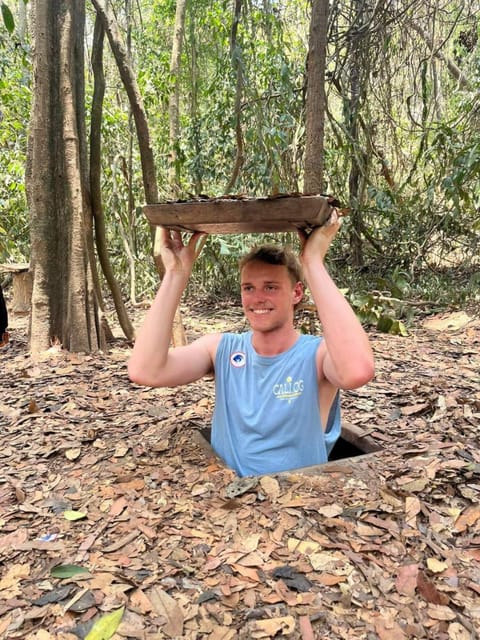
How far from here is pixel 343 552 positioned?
5.49ft

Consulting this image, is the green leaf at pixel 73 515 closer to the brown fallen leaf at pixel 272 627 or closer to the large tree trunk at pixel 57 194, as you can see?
the brown fallen leaf at pixel 272 627

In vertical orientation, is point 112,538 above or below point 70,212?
below

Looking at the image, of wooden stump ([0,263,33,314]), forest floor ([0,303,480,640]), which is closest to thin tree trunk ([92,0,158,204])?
forest floor ([0,303,480,640])

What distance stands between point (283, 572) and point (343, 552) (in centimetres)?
21

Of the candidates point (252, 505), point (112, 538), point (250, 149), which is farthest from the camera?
point (250, 149)

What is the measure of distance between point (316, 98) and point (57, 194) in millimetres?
2358

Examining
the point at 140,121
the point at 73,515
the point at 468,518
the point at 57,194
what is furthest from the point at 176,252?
the point at 57,194

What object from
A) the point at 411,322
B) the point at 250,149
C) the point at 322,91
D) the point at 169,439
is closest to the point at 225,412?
the point at 169,439

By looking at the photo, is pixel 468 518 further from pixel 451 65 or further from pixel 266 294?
pixel 451 65

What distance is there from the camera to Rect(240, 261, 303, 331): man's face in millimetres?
2135

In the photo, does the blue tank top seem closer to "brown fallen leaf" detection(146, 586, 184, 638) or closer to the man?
the man

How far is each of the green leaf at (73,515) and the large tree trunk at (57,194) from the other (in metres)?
2.61

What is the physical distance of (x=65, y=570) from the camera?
1613 mm

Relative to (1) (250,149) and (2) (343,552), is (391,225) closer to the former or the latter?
(1) (250,149)
